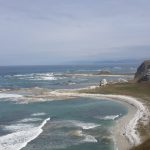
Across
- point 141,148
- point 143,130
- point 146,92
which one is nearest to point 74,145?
point 143,130

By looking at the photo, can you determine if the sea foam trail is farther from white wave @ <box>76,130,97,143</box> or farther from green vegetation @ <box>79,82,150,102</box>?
green vegetation @ <box>79,82,150,102</box>

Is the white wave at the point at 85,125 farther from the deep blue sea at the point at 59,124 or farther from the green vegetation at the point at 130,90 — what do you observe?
the green vegetation at the point at 130,90

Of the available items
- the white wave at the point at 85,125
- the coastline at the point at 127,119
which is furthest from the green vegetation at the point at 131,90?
the white wave at the point at 85,125

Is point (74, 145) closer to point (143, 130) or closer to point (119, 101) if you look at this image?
point (143, 130)

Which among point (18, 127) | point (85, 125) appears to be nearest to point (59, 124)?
point (85, 125)

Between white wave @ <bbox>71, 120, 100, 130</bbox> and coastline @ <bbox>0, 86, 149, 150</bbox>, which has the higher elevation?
coastline @ <bbox>0, 86, 149, 150</bbox>

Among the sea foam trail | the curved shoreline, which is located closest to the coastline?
the curved shoreline

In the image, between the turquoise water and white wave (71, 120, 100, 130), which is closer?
the turquoise water
